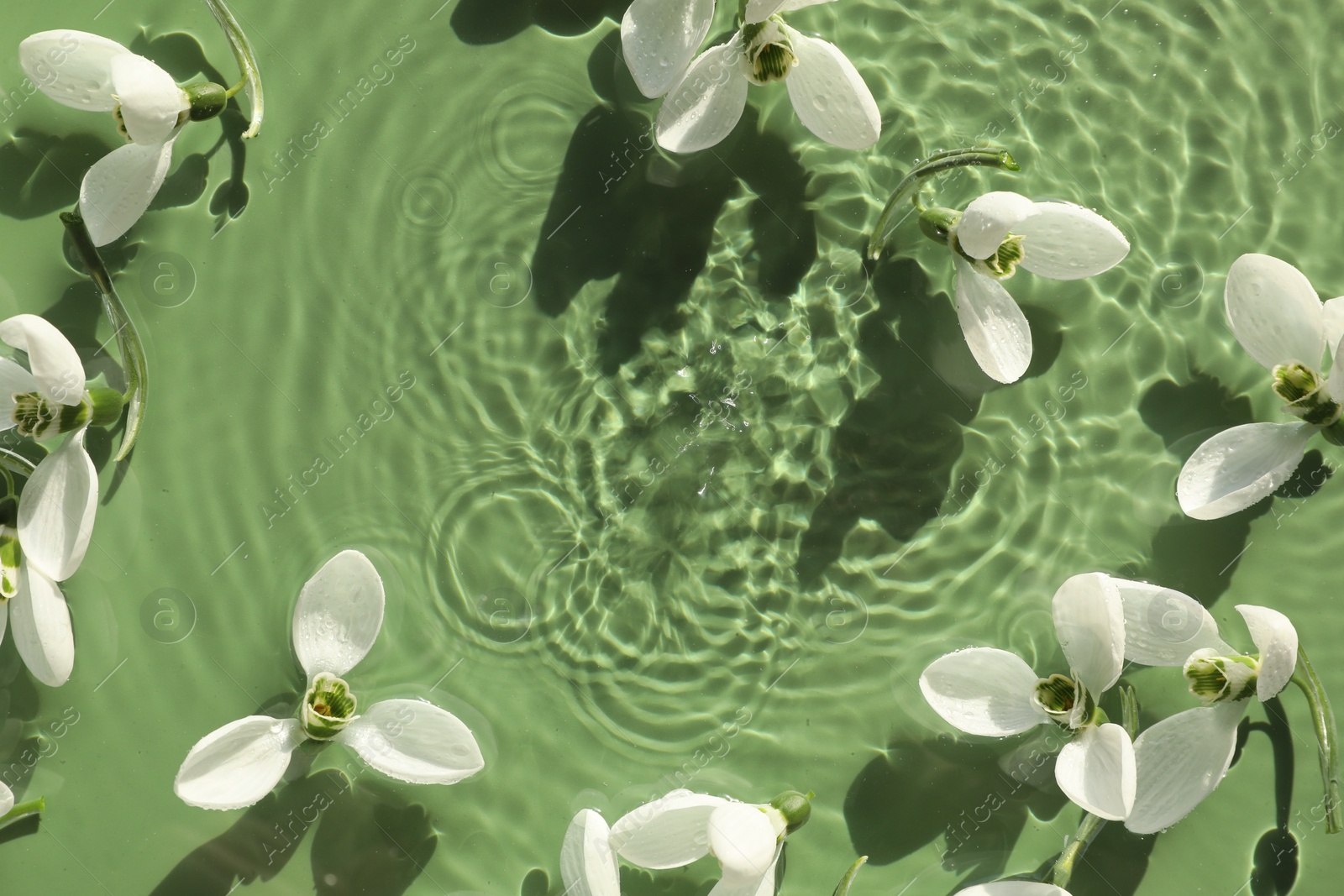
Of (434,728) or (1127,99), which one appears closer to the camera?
(434,728)

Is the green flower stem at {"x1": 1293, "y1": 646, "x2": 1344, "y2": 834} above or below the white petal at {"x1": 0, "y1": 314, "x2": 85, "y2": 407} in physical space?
below

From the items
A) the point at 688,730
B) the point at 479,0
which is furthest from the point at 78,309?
the point at 688,730

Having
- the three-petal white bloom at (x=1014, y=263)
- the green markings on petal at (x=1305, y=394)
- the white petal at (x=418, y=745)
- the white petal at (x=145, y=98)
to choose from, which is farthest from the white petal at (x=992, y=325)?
the white petal at (x=145, y=98)

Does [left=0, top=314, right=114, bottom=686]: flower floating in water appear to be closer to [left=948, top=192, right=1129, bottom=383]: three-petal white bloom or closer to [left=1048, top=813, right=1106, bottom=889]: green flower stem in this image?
[left=948, top=192, right=1129, bottom=383]: three-petal white bloom

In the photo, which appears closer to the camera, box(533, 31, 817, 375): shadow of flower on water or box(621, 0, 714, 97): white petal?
box(621, 0, 714, 97): white petal

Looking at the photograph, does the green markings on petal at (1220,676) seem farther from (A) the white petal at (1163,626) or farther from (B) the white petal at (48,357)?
(B) the white petal at (48,357)

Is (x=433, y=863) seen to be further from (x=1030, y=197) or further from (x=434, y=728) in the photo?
(x=1030, y=197)

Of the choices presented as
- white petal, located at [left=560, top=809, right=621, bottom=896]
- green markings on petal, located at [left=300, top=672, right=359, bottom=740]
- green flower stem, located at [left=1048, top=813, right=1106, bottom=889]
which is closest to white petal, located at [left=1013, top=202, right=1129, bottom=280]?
green flower stem, located at [left=1048, top=813, right=1106, bottom=889]
